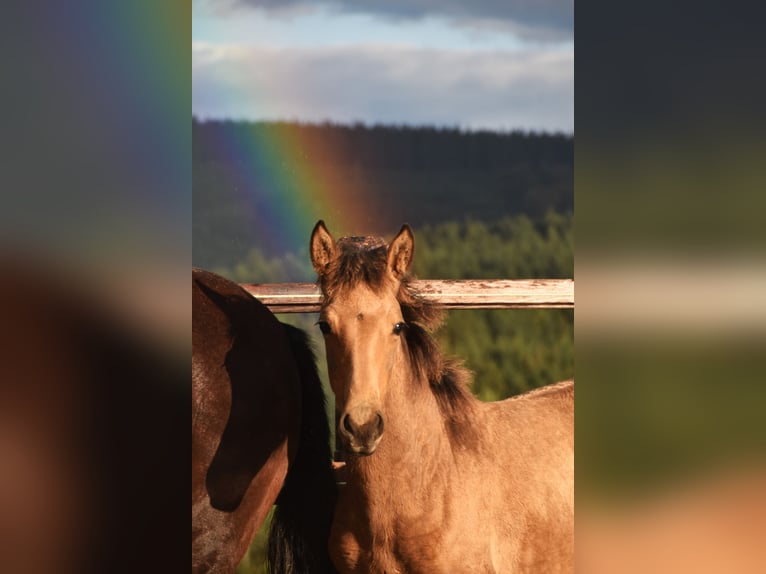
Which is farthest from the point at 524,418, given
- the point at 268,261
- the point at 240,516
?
the point at 268,261

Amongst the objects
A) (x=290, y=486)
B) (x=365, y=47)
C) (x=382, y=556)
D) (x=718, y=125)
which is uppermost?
(x=365, y=47)

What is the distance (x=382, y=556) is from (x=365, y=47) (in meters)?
7.57

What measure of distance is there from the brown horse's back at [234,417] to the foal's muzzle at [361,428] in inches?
15.3

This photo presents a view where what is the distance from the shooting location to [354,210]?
8469mm

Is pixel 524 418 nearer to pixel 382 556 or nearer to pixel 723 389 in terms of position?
pixel 382 556

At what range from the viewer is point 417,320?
3.05 m

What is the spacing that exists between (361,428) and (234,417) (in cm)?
45

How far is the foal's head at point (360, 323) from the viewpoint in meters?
2.46

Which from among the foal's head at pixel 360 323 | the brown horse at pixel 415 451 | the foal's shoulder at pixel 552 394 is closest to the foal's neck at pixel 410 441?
the brown horse at pixel 415 451

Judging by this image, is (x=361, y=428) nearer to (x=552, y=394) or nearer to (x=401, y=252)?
(x=401, y=252)

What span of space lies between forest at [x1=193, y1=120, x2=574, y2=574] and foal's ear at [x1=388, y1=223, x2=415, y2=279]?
2.51 metres

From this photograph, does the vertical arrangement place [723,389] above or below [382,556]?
above

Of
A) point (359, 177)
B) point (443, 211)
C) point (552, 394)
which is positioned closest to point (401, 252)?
point (552, 394)

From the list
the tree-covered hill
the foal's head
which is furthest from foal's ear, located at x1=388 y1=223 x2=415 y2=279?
the tree-covered hill
